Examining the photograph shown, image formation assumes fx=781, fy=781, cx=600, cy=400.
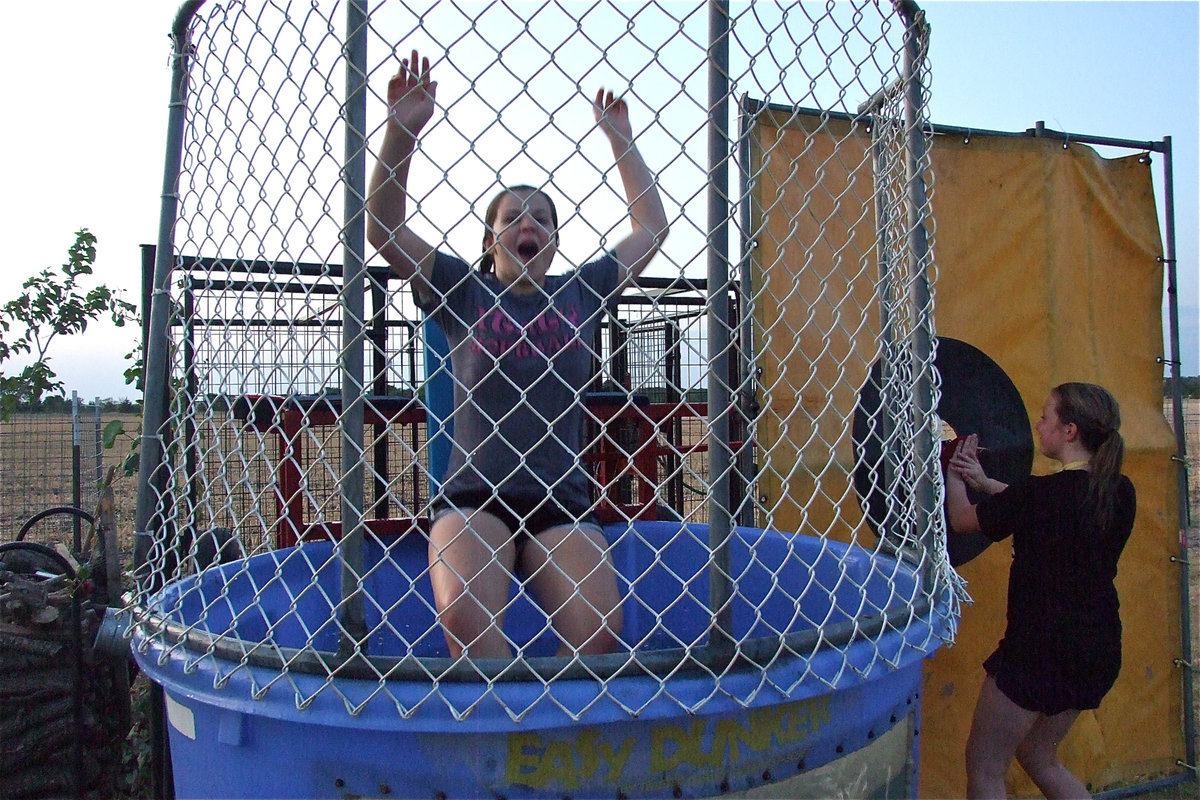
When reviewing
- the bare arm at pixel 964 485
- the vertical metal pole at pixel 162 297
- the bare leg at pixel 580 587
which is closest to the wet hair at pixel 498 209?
the bare leg at pixel 580 587

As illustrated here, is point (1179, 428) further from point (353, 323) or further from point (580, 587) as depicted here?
point (353, 323)

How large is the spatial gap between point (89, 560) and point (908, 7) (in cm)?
334

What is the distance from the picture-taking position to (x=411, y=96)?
1.50 metres

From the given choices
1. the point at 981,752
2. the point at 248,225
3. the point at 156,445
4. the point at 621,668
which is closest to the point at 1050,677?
the point at 981,752

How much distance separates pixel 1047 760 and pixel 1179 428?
1881mm

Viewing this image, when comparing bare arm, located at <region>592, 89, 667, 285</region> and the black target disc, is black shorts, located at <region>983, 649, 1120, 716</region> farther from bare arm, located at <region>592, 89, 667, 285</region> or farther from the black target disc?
bare arm, located at <region>592, 89, 667, 285</region>

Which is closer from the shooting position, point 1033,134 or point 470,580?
point 470,580

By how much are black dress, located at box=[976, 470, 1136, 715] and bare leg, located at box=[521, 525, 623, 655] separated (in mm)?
1274

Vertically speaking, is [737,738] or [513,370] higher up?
[513,370]

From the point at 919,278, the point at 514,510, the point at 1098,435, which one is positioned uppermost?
the point at 919,278

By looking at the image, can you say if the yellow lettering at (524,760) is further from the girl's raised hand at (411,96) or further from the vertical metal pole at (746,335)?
the girl's raised hand at (411,96)

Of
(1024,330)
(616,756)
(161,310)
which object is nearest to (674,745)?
(616,756)

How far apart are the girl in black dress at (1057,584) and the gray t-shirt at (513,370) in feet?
4.42

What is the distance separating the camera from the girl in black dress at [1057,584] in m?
2.34
